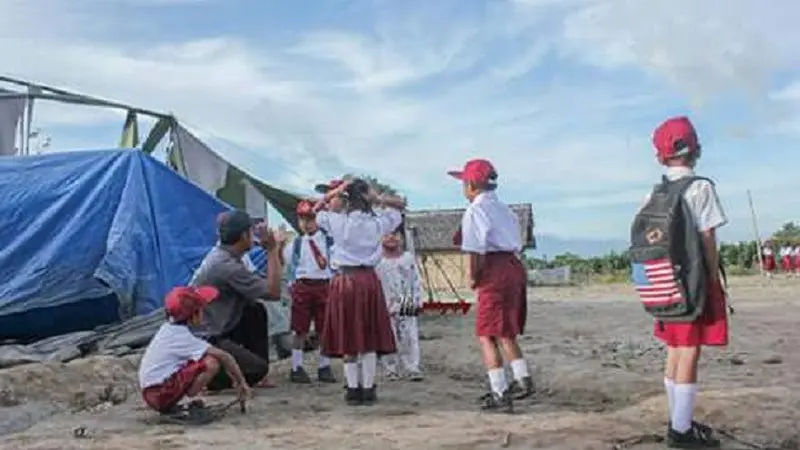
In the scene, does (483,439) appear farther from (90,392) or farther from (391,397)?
(90,392)

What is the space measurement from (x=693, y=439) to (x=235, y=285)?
3.38 metres

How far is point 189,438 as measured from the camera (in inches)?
219

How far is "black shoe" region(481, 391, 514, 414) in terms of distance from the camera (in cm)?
635

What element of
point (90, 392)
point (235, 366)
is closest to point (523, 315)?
point (235, 366)

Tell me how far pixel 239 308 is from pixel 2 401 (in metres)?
1.68

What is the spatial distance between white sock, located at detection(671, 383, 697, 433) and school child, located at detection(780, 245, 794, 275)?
144 ft

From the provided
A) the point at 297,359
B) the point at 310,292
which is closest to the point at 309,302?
the point at 310,292

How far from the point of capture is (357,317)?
7.18 m

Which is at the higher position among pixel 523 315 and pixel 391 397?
pixel 523 315

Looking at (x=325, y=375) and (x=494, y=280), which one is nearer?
(x=494, y=280)

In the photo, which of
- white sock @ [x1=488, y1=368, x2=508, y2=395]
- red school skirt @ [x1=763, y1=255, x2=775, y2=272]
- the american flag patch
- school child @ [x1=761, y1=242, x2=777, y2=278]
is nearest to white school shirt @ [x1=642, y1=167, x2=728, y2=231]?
the american flag patch

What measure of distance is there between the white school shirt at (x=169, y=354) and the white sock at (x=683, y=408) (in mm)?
2938

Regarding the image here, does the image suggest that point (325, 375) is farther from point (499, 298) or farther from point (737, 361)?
point (737, 361)

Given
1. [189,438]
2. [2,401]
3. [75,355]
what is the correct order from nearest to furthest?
[189,438] → [2,401] → [75,355]
